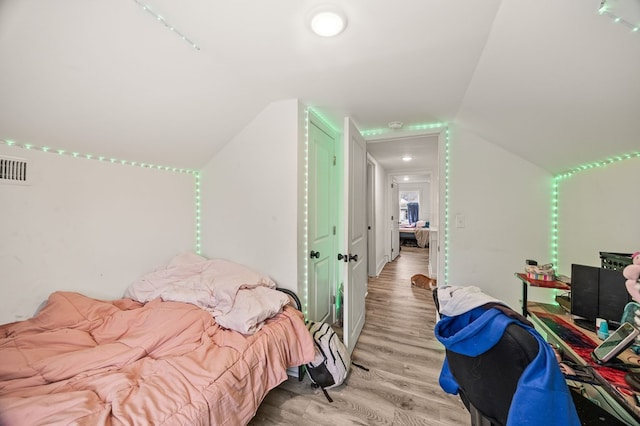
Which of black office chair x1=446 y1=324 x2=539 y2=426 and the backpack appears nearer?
black office chair x1=446 y1=324 x2=539 y2=426

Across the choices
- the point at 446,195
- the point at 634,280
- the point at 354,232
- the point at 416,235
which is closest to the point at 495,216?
the point at 446,195

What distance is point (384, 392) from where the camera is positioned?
1.75m

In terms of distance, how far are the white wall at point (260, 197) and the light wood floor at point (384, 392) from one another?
80 centimetres

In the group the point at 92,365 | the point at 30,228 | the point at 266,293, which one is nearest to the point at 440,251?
the point at 266,293

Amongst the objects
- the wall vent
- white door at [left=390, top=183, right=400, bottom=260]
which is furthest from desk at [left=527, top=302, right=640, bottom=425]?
white door at [left=390, top=183, right=400, bottom=260]

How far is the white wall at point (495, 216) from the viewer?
2236 millimetres

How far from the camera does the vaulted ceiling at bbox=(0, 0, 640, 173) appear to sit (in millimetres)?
1033

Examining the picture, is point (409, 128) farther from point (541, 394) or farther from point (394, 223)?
point (394, 223)

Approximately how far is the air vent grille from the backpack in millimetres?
2124

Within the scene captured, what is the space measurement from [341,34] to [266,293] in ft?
5.55

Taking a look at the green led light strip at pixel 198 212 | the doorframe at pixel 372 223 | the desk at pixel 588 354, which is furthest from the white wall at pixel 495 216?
the green led light strip at pixel 198 212

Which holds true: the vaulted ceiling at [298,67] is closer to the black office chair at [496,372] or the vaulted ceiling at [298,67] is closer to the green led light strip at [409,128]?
the green led light strip at [409,128]

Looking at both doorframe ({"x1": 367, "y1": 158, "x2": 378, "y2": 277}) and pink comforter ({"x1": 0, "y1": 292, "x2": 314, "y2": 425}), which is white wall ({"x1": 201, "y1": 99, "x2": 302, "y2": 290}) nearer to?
pink comforter ({"x1": 0, "y1": 292, "x2": 314, "y2": 425})

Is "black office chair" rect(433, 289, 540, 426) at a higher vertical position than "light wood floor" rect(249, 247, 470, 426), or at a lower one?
higher
